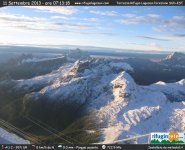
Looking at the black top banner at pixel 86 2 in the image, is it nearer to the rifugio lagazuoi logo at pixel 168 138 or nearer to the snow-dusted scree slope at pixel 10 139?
the rifugio lagazuoi logo at pixel 168 138

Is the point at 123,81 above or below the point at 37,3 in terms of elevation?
below

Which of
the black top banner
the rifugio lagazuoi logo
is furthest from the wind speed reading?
the rifugio lagazuoi logo

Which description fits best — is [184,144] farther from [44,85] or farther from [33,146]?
[44,85]

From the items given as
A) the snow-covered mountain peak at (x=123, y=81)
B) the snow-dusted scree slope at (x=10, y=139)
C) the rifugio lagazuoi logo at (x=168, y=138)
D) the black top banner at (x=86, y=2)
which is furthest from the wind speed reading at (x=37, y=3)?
the rifugio lagazuoi logo at (x=168, y=138)

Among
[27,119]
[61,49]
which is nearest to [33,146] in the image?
[27,119]

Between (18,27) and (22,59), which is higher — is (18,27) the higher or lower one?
the higher one
